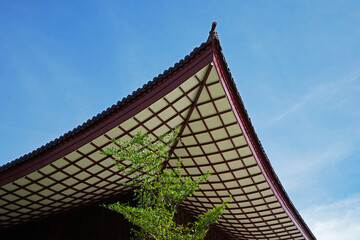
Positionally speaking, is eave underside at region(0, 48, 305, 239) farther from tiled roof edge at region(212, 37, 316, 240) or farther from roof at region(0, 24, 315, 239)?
tiled roof edge at region(212, 37, 316, 240)

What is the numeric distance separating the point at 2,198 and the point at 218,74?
27.0 feet

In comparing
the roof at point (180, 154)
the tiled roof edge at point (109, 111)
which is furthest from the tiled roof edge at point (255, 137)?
the tiled roof edge at point (109, 111)

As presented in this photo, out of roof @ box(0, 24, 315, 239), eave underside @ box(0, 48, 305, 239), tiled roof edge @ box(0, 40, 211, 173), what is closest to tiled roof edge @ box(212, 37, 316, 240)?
roof @ box(0, 24, 315, 239)

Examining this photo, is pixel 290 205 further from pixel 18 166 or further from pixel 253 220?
pixel 18 166

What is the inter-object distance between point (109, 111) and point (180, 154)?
3424 mm

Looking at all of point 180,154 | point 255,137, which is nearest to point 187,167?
point 180,154

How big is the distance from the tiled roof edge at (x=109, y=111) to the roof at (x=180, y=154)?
0.08 ft

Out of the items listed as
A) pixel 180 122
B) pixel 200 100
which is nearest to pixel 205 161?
pixel 180 122

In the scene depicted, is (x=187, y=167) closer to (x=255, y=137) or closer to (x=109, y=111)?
(x=255, y=137)

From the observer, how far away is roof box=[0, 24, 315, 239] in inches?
275

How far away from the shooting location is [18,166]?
27.1ft

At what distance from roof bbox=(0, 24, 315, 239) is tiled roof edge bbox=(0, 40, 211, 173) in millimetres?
24

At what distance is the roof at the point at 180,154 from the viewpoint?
6988 mm

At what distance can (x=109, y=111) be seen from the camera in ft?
24.1
